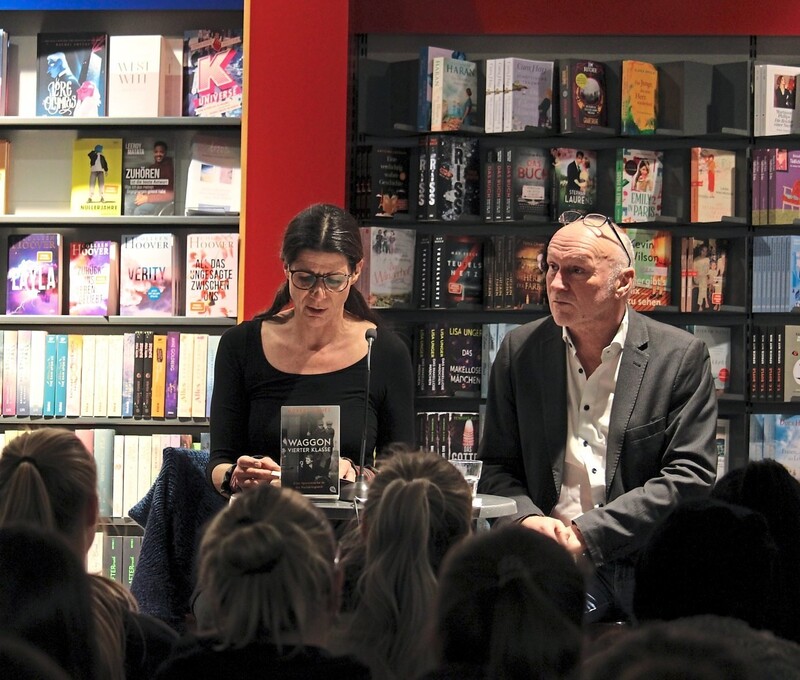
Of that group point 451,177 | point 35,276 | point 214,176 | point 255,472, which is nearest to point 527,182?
point 451,177

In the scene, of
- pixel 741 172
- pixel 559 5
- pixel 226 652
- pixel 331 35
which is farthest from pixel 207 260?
pixel 226 652

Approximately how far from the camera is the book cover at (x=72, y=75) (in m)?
4.44

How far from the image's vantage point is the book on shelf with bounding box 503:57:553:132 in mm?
4465

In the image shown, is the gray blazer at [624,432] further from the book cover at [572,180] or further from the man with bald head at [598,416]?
the book cover at [572,180]

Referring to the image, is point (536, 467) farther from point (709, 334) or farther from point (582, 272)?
point (709, 334)

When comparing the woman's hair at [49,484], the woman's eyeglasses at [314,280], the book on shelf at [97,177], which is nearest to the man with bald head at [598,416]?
the woman's eyeglasses at [314,280]

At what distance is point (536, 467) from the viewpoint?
9.02 ft

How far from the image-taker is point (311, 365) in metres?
2.94

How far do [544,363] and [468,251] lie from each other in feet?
5.89

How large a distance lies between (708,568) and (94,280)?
3517 millimetres

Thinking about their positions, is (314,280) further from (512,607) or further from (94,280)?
(94,280)


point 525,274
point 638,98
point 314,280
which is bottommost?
point 314,280

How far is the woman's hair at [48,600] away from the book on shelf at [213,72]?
329 cm

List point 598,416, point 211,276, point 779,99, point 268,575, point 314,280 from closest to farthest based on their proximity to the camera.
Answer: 1. point 268,575
2. point 598,416
3. point 314,280
4. point 211,276
5. point 779,99
